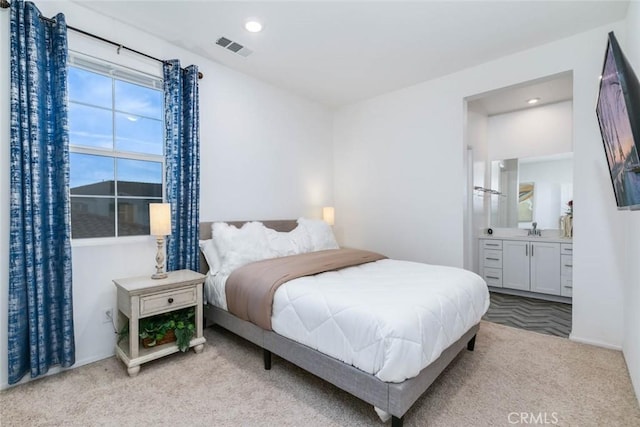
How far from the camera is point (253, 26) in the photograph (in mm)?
2703

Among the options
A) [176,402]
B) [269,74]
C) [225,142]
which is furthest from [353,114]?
[176,402]

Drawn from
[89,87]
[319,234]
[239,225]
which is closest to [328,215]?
[319,234]

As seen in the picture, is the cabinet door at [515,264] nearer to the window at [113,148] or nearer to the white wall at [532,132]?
the white wall at [532,132]

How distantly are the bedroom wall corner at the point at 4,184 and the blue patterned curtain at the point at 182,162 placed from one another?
3.53ft

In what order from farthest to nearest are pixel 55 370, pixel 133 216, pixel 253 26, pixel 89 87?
1. pixel 133 216
2. pixel 253 26
3. pixel 89 87
4. pixel 55 370

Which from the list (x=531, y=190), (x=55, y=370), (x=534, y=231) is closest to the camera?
(x=55, y=370)

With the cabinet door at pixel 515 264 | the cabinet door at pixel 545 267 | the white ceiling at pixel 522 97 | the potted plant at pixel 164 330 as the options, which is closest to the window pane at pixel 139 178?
the potted plant at pixel 164 330

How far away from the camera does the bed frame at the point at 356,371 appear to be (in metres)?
1.60

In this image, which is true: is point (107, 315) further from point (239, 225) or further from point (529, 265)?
point (529, 265)

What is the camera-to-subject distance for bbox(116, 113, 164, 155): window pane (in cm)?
Answer: 276

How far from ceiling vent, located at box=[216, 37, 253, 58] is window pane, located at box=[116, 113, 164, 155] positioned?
0.99 m

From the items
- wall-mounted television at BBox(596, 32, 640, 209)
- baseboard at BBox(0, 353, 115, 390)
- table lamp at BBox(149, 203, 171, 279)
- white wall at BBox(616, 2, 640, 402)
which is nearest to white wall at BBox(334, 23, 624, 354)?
white wall at BBox(616, 2, 640, 402)

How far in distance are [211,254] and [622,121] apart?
3107 mm

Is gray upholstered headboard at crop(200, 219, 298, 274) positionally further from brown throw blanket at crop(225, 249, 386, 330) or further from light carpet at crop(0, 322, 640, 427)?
light carpet at crop(0, 322, 640, 427)
